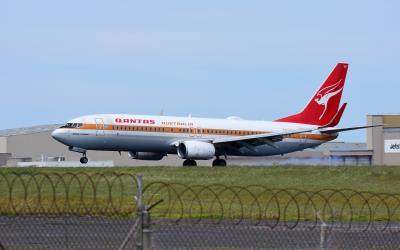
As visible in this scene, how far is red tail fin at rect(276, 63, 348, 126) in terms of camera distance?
64.0 meters

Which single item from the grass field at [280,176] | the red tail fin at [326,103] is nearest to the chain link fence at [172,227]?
the grass field at [280,176]

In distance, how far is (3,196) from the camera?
3019cm

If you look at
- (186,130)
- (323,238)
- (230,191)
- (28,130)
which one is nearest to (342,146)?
(28,130)

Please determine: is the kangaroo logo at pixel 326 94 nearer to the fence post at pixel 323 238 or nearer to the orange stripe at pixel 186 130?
the orange stripe at pixel 186 130

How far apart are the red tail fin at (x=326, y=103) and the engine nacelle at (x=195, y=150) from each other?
10596mm

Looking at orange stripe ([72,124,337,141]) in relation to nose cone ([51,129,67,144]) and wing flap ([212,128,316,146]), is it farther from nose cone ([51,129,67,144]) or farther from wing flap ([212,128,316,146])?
nose cone ([51,129,67,144])

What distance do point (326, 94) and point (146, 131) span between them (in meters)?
15.7

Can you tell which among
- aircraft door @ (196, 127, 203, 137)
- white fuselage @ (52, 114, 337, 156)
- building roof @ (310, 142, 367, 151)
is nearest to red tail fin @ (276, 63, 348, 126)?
white fuselage @ (52, 114, 337, 156)

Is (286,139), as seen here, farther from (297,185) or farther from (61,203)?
(61,203)

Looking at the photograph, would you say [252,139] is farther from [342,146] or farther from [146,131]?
[342,146]

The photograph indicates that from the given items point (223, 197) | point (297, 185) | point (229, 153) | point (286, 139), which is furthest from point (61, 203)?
point (286, 139)

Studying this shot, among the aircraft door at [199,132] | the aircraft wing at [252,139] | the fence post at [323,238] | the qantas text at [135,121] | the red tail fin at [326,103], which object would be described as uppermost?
the red tail fin at [326,103]

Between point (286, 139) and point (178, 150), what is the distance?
30.2 feet

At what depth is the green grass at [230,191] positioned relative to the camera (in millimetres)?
27500
